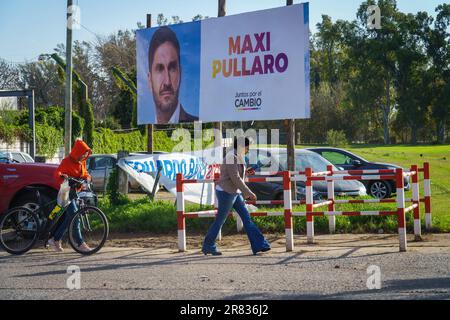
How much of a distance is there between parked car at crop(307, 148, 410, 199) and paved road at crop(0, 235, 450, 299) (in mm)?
9606

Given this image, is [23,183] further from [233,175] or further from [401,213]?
[401,213]

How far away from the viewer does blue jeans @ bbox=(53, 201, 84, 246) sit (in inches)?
426

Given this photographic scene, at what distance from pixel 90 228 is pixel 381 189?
12.3m

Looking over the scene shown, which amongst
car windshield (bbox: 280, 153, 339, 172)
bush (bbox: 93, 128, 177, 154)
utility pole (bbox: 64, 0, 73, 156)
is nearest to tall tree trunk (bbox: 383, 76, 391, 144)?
bush (bbox: 93, 128, 177, 154)

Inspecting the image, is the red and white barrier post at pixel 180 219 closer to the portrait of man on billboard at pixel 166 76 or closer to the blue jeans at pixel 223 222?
the blue jeans at pixel 223 222

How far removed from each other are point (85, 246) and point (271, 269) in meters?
3.34

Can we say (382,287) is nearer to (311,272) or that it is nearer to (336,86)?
(311,272)

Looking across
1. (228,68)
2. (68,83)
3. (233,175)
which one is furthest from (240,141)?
(68,83)

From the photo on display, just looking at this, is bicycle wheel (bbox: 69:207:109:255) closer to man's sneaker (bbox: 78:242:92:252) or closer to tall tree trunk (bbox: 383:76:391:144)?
man's sneaker (bbox: 78:242:92:252)

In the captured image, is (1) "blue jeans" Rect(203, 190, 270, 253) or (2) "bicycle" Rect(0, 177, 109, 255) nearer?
(1) "blue jeans" Rect(203, 190, 270, 253)

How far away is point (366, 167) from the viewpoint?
2162cm

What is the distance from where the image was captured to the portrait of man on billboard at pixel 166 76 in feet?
54.1

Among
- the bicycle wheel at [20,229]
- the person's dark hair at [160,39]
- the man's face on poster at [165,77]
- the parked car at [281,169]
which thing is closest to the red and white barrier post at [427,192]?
the parked car at [281,169]

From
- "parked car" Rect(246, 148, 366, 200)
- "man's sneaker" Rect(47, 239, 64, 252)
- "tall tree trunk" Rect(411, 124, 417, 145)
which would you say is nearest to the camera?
"man's sneaker" Rect(47, 239, 64, 252)
